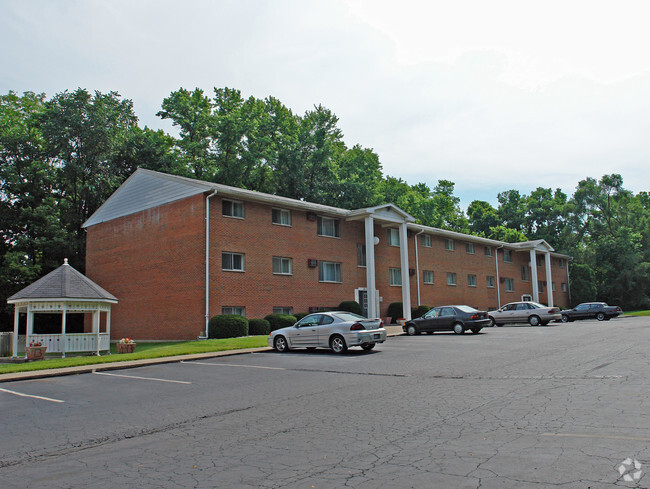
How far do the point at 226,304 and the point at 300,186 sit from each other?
23.2 m

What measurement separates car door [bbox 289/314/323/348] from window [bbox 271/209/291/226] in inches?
441

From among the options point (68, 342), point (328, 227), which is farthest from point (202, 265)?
point (328, 227)

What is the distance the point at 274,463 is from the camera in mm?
5625

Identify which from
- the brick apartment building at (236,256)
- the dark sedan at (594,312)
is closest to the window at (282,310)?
the brick apartment building at (236,256)

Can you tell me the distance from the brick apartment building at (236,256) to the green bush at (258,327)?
1439 mm

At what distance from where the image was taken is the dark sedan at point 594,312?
122 ft

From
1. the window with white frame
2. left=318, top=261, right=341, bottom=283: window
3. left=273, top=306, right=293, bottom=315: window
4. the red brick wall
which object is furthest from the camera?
the window with white frame

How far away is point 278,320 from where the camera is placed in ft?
85.1

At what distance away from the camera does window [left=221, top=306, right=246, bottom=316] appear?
1018 inches

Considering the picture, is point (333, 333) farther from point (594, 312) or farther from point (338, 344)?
point (594, 312)

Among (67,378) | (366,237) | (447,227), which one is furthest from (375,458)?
(447,227)

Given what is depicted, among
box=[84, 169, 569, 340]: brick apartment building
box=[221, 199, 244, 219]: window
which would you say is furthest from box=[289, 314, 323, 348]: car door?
box=[221, 199, 244, 219]: window

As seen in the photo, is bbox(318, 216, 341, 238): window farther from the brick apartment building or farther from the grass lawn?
the grass lawn

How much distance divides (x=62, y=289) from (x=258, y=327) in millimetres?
8516
